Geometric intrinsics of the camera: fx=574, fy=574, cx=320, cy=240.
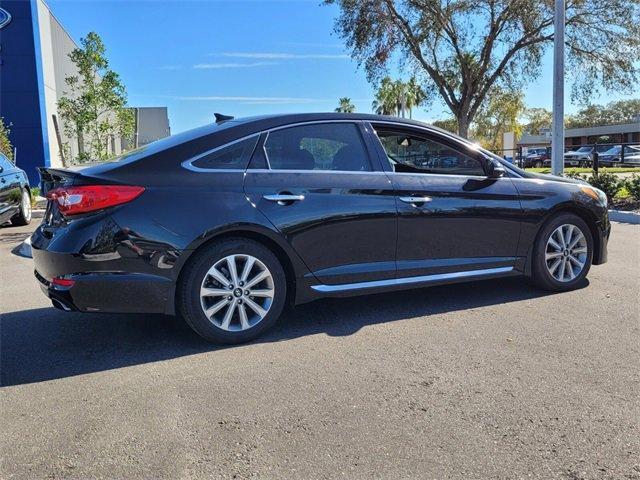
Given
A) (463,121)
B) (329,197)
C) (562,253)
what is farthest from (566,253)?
(463,121)

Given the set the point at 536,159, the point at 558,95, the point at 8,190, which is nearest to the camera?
the point at 8,190

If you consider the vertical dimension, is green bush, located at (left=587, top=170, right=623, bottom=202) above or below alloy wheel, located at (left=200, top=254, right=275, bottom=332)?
above

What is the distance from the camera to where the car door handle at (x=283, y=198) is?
412 cm

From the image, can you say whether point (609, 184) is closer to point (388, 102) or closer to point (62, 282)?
point (62, 282)

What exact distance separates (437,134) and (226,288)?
231cm

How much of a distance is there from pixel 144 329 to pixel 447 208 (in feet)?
8.65

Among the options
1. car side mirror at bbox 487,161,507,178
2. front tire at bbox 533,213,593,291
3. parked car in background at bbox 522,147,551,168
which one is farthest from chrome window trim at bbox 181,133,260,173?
parked car in background at bbox 522,147,551,168

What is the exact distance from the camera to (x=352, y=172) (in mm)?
4500

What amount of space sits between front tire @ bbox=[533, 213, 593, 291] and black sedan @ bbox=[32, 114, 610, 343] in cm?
1

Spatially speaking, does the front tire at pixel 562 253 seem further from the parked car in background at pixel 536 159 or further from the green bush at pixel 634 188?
the parked car in background at pixel 536 159

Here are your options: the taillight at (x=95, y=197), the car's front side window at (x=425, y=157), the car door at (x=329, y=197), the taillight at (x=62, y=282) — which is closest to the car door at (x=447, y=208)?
the car's front side window at (x=425, y=157)

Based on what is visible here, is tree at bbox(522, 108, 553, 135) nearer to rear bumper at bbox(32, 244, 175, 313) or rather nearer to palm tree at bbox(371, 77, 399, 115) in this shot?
palm tree at bbox(371, 77, 399, 115)

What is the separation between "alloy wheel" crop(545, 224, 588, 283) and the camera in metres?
5.30

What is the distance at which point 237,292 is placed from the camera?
4.05 metres
